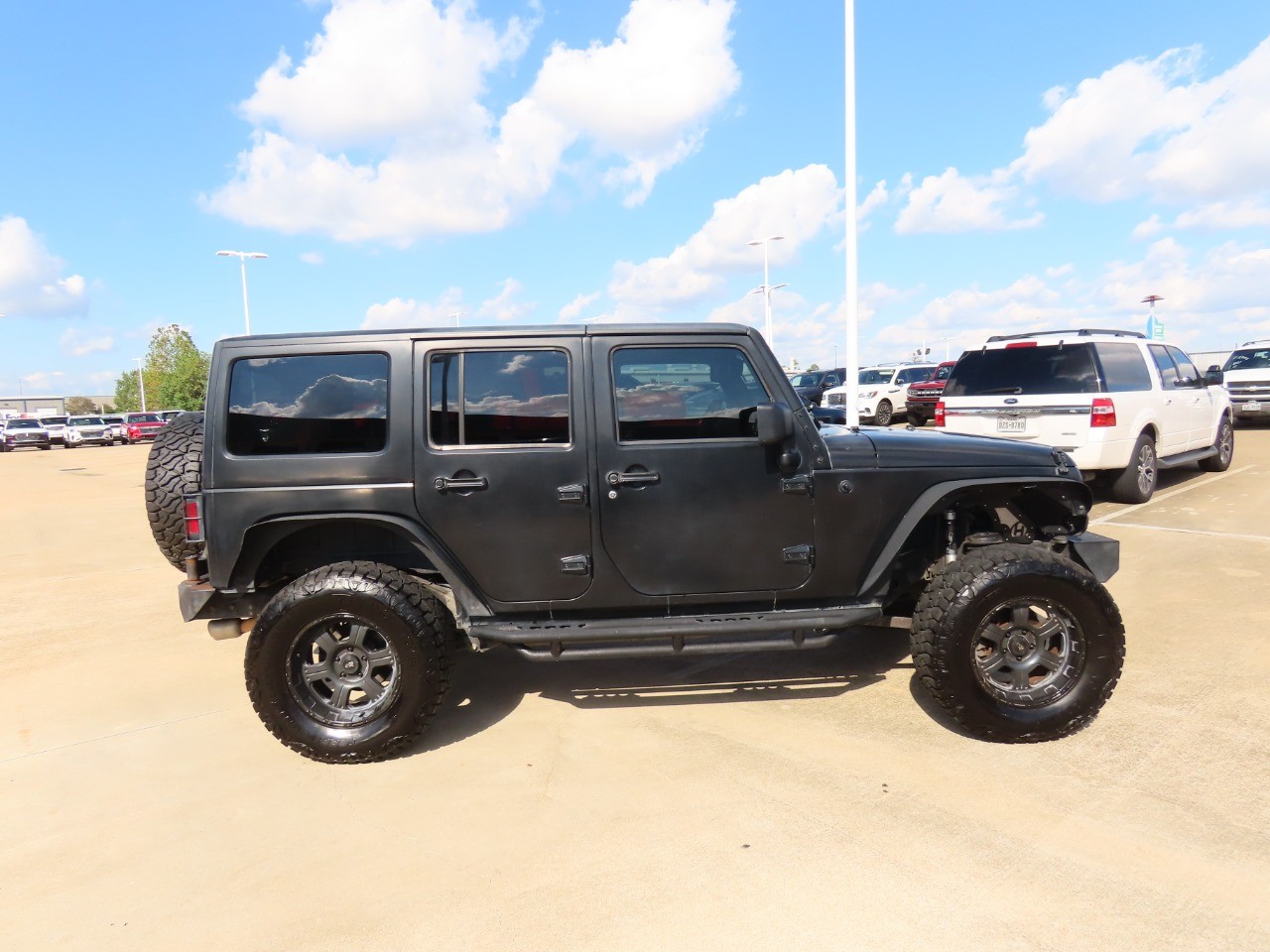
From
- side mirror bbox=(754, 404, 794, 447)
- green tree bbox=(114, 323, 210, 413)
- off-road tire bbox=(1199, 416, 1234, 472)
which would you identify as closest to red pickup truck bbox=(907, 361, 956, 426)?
off-road tire bbox=(1199, 416, 1234, 472)

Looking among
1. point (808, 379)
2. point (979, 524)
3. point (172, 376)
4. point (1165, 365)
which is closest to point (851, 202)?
point (1165, 365)

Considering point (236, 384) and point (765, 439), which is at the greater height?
point (236, 384)

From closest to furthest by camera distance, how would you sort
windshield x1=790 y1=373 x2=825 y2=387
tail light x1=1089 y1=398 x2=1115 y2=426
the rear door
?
tail light x1=1089 y1=398 x2=1115 y2=426
the rear door
windshield x1=790 y1=373 x2=825 y2=387

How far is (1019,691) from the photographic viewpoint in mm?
3623

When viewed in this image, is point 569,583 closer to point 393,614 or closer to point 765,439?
point 393,614

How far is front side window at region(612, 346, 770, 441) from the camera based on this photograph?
3.73 metres

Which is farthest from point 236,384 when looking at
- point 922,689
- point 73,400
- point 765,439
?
point 73,400

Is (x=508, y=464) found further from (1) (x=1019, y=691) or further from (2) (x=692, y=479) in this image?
(1) (x=1019, y=691)

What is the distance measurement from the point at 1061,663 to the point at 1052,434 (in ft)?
18.3

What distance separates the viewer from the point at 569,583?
3719mm

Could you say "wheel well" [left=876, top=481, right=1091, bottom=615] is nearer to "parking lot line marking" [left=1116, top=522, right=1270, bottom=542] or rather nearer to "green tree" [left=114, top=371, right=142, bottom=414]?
"parking lot line marking" [left=1116, top=522, right=1270, bottom=542]

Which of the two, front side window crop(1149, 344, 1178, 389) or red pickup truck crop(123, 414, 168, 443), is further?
red pickup truck crop(123, 414, 168, 443)

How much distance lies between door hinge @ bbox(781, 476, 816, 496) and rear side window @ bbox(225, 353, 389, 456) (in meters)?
1.85

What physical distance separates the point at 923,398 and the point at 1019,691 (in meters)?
19.2
